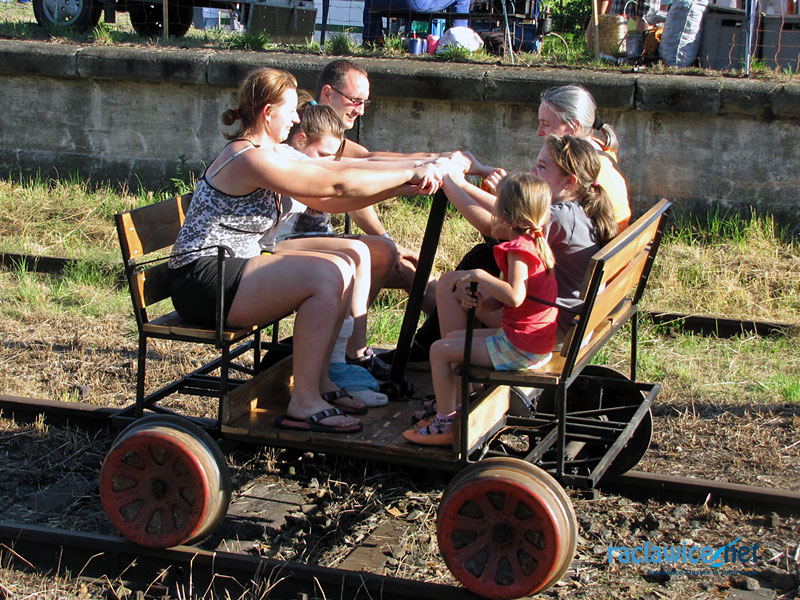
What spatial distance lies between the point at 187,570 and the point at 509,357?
57.0 inches

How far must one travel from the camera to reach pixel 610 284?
3.62m

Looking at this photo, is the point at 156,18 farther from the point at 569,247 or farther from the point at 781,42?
the point at 569,247

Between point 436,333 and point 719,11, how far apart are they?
6005 millimetres

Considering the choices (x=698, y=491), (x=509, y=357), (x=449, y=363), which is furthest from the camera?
(x=698, y=491)

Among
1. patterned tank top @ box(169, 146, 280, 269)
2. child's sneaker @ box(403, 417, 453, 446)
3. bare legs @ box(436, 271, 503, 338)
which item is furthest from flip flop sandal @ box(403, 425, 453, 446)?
patterned tank top @ box(169, 146, 280, 269)

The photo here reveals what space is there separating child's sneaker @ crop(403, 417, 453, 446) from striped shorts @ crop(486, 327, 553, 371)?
12.7 inches

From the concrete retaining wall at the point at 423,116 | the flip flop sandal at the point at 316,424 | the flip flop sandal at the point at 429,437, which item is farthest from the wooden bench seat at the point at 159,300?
the concrete retaining wall at the point at 423,116

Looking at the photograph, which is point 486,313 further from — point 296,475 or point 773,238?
point 773,238

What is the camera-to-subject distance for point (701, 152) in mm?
7914

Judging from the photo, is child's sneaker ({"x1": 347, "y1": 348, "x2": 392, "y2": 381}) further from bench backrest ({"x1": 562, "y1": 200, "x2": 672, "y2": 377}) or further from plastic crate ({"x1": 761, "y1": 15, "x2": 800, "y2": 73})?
plastic crate ({"x1": 761, "y1": 15, "x2": 800, "y2": 73})

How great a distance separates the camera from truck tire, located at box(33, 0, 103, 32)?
34.9 ft

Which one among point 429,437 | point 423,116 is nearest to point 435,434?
point 429,437

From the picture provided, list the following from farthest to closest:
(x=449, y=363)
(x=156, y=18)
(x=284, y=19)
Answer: (x=156, y=18) → (x=284, y=19) → (x=449, y=363)

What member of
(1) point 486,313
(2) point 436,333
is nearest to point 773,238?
(2) point 436,333
